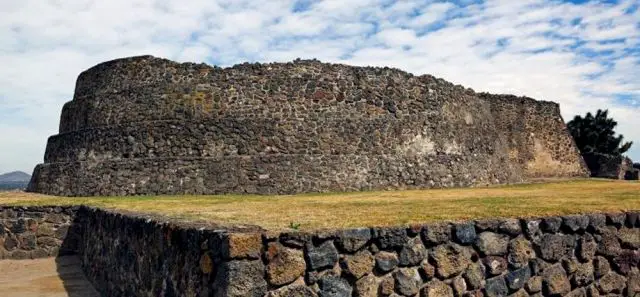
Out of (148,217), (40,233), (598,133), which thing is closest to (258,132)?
(40,233)

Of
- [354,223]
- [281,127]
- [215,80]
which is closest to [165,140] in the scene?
[215,80]

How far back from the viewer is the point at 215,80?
1792cm

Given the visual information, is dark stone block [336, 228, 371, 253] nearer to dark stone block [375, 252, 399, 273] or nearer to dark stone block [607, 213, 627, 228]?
dark stone block [375, 252, 399, 273]

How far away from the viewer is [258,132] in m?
17.2

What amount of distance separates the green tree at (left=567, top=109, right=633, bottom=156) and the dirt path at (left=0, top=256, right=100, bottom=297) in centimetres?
3922

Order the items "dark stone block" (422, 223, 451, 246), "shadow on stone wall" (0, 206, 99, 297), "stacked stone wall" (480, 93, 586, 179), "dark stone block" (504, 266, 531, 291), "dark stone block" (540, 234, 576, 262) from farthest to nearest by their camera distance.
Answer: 1. "stacked stone wall" (480, 93, 586, 179)
2. "shadow on stone wall" (0, 206, 99, 297)
3. "dark stone block" (540, 234, 576, 262)
4. "dark stone block" (504, 266, 531, 291)
5. "dark stone block" (422, 223, 451, 246)

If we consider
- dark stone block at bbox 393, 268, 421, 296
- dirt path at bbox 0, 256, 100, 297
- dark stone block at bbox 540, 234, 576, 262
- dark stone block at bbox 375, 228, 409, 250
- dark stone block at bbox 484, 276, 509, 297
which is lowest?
dirt path at bbox 0, 256, 100, 297

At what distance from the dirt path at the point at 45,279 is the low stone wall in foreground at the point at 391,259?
4.62ft

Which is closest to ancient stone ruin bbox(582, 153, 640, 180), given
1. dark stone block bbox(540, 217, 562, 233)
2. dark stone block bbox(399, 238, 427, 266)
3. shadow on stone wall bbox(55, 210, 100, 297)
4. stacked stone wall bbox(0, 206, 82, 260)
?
dark stone block bbox(540, 217, 562, 233)

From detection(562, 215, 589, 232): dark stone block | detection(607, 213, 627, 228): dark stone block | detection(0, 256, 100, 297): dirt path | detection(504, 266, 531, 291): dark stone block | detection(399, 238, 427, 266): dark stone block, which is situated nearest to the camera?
detection(399, 238, 427, 266): dark stone block

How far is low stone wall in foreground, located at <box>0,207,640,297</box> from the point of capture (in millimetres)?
4961

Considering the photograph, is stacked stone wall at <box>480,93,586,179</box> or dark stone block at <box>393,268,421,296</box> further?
stacked stone wall at <box>480,93,586,179</box>

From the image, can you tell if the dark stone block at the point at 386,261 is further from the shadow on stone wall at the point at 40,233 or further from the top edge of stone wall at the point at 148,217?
the shadow on stone wall at the point at 40,233

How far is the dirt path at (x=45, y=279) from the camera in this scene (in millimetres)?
9156
